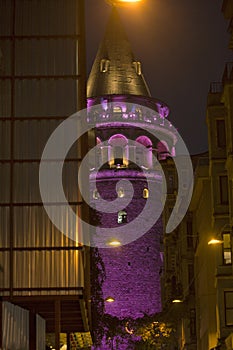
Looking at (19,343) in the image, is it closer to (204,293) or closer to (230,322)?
(230,322)

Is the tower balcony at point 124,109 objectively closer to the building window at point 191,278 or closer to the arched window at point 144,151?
the arched window at point 144,151

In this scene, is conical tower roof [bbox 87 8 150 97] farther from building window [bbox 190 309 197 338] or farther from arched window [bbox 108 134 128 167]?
building window [bbox 190 309 197 338]

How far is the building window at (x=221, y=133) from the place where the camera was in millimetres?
52731

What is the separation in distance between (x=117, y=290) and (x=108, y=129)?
19.6 metres

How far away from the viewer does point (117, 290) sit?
112 metres

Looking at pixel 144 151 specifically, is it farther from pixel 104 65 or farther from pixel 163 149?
pixel 104 65

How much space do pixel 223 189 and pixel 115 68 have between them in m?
72.7

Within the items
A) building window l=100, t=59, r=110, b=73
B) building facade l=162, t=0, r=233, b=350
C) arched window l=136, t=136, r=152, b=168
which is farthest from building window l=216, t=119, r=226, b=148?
building window l=100, t=59, r=110, b=73

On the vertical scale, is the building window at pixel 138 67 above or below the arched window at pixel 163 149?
above

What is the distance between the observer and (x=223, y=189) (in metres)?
52.6

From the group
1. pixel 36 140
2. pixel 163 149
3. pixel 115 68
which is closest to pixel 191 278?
pixel 36 140

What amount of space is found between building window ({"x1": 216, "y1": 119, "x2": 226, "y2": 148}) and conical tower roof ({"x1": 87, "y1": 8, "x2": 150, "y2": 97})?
6763cm

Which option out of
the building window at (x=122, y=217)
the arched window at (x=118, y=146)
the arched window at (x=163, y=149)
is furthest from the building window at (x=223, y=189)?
the arched window at (x=163, y=149)

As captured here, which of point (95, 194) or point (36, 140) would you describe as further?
point (95, 194)
